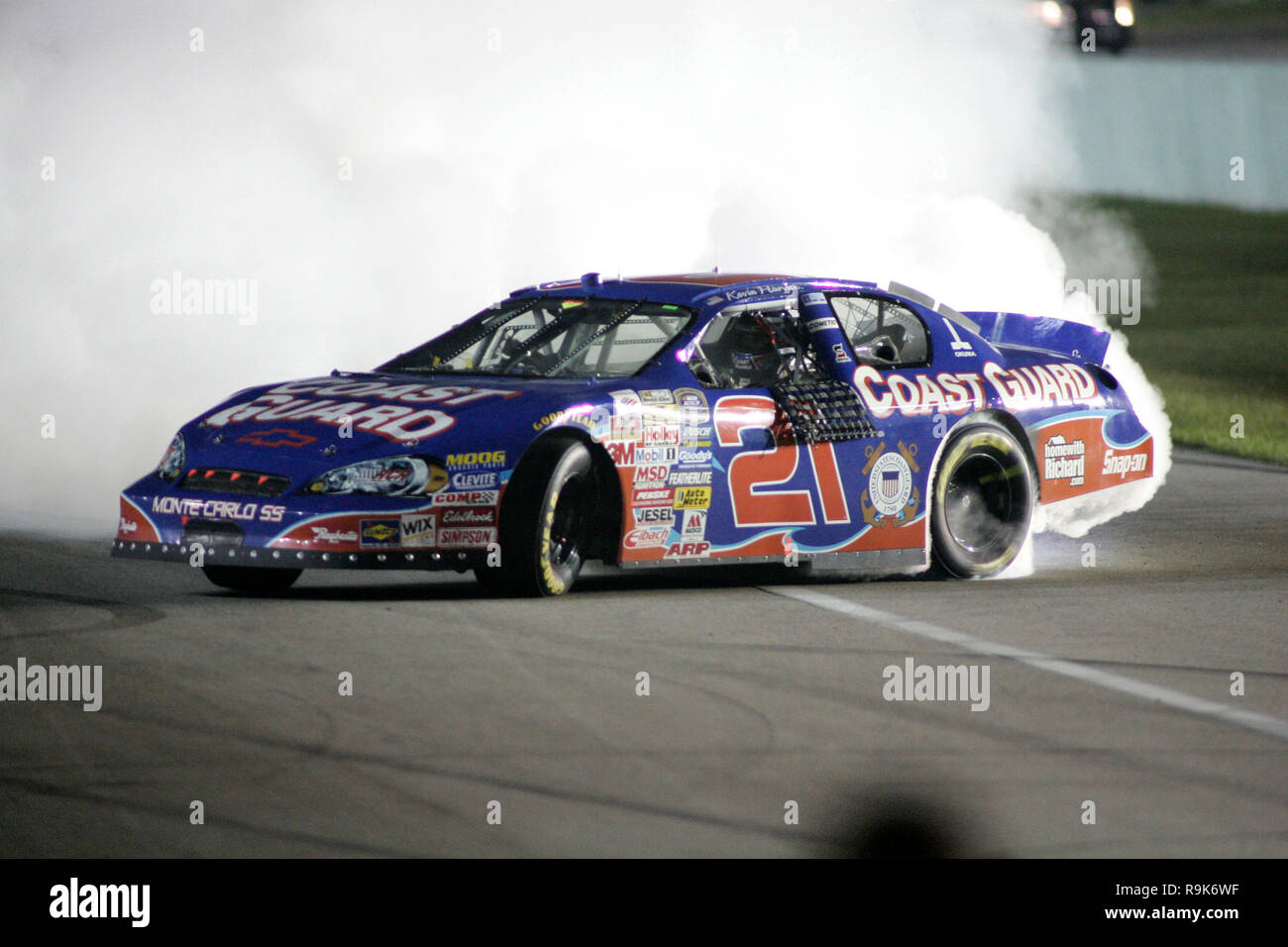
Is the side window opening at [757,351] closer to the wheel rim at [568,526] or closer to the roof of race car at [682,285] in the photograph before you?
the roof of race car at [682,285]

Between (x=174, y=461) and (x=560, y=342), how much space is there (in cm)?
187

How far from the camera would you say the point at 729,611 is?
8.80 metres

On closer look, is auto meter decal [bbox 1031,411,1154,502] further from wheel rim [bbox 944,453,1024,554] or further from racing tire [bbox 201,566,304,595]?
racing tire [bbox 201,566,304,595]

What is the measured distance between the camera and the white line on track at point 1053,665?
6641mm

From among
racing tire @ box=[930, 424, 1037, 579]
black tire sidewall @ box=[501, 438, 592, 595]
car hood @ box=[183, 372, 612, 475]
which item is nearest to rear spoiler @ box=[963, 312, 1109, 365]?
racing tire @ box=[930, 424, 1037, 579]

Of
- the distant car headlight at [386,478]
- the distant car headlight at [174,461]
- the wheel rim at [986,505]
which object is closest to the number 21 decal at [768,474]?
the wheel rim at [986,505]

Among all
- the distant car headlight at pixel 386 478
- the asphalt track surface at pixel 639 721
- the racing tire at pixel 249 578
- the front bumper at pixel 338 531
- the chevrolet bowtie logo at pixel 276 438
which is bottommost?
the asphalt track surface at pixel 639 721

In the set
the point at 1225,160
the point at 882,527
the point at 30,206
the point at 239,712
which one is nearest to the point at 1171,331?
the point at 1225,160

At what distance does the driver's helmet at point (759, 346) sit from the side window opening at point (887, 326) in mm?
461

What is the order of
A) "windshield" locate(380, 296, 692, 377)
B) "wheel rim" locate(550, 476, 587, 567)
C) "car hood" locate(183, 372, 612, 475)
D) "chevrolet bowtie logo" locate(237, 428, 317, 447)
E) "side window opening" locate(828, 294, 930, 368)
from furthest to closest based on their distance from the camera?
"side window opening" locate(828, 294, 930, 368) → "windshield" locate(380, 296, 692, 377) → "wheel rim" locate(550, 476, 587, 567) → "chevrolet bowtie logo" locate(237, 428, 317, 447) → "car hood" locate(183, 372, 612, 475)

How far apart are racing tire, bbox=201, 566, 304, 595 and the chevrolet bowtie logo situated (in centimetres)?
64

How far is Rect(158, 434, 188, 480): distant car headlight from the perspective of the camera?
352 inches

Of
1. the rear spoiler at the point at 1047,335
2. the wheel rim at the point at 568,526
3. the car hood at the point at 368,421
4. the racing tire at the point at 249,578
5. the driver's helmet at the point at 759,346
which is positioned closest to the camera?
the car hood at the point at 368,421
